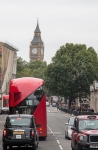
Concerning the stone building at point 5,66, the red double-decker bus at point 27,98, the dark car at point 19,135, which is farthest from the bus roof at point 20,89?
the stone building at point 5,66

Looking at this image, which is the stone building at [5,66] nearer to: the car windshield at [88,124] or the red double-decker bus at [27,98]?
the red double-decker bus at [27,98]

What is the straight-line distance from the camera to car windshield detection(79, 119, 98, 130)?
87.7 feet

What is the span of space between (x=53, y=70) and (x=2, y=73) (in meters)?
38.3

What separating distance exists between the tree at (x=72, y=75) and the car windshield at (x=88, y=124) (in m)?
86.3

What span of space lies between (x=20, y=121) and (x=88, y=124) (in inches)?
157

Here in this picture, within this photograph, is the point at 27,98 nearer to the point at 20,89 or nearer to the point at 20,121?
the point at 20,89

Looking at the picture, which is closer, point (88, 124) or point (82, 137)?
point (82, 137)

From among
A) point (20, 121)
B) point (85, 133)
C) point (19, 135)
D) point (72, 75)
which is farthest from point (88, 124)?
point (72, 75)

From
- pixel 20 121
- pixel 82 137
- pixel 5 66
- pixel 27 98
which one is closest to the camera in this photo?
pixel 82 137

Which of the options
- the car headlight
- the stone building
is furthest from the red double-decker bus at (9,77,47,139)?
the stone building

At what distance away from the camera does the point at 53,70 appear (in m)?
116

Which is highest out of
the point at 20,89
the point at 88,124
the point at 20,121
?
the point at 20,89

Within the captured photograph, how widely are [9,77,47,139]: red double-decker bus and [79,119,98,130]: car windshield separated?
10.6m

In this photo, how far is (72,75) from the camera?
378 feet
